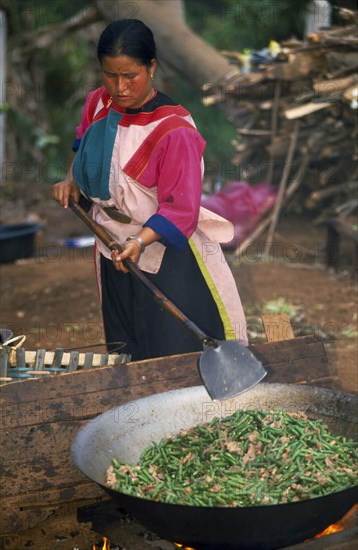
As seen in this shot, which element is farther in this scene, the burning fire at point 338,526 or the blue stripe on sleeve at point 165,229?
the blue stripe on sleeve at point 165,229

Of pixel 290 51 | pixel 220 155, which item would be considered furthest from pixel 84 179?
pixel 220 155

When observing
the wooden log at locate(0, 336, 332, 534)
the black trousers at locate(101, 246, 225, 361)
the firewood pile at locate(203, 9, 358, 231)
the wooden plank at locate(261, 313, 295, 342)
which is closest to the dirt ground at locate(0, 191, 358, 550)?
the firewood pile at locate(203, 9, 358, 231)

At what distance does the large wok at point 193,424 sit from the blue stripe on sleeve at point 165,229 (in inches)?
26.0

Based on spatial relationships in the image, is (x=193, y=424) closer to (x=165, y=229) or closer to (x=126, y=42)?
(x=165, y=229)

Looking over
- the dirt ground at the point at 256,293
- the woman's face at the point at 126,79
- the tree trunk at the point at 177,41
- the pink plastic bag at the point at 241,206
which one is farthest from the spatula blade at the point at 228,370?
the tree trunk at the point at 177,41

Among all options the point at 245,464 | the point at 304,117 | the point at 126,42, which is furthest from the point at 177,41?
the point at 245,464

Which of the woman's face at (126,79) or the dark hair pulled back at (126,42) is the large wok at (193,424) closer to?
the woman's face at (126,79)

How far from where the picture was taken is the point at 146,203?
12.0 ft

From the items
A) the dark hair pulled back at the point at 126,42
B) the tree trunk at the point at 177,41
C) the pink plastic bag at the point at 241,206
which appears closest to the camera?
the dark hair pulled back at the point at 126,42

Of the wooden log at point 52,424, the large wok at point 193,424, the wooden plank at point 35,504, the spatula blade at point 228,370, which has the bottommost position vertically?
the wooden plank at point 35,504

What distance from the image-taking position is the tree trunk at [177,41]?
11.0m

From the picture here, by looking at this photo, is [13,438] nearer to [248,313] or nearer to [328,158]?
[248,313]

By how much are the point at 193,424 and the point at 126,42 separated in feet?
5.08

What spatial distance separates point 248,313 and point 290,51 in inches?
123
